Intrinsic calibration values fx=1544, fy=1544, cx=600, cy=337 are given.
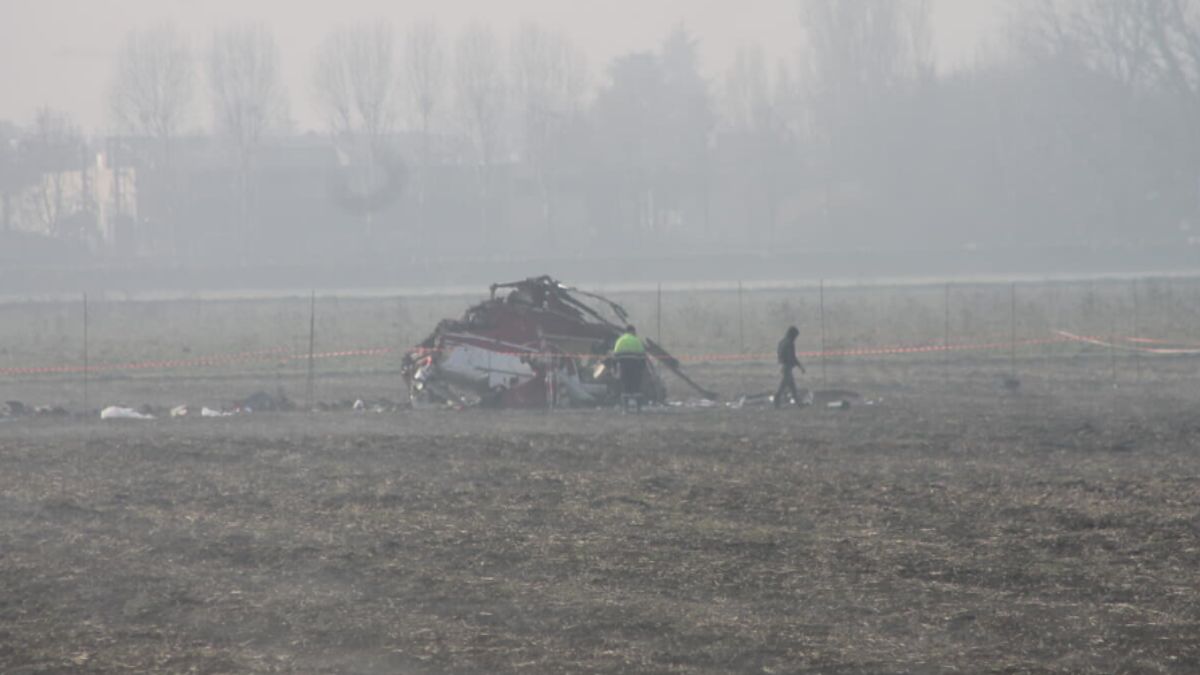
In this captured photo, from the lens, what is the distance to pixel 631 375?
78.4 ft

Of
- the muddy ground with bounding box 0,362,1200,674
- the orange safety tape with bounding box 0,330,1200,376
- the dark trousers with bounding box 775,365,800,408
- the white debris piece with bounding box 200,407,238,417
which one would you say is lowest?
the muddy ground with bounding box 0,362,1200,674

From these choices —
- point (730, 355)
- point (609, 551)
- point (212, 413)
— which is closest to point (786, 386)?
point (212, 413)

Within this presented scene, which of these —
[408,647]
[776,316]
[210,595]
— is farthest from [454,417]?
[776,316]

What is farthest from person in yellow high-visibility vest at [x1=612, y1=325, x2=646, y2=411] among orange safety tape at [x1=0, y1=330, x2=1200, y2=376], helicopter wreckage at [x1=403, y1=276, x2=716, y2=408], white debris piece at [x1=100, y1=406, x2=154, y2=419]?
orange safety tape at [x1=0, y1=330, x2=1200, y2=376]

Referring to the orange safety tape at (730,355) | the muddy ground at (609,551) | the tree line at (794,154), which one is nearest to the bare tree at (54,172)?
the tree line at (794,154)

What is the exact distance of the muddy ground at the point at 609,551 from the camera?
9.47 metres

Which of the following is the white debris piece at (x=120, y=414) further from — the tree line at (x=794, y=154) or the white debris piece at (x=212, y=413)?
the tree line at (x=794, y=154)

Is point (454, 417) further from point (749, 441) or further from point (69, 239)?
point (69, 239)

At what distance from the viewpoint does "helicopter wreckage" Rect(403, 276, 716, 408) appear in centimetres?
2483

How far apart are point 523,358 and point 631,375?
6.50 ft

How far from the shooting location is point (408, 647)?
31.3ft

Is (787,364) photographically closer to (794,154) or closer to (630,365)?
(630,365)

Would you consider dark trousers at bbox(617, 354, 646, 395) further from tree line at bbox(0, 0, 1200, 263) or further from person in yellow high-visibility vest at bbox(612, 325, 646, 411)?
tree line at bbox(0, 0, 1200, 263)

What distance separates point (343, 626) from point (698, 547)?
11.2 feet
